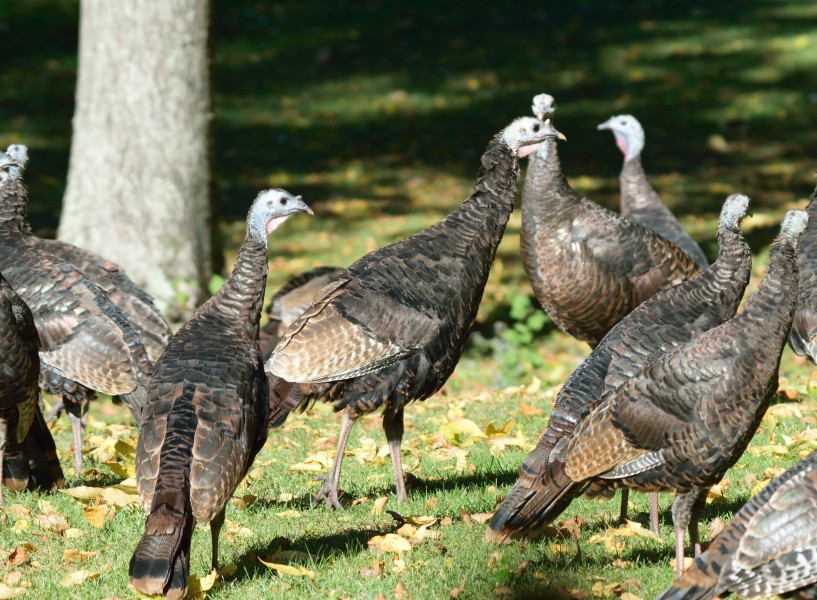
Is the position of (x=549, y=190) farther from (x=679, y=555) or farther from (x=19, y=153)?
(x=679, y=555)

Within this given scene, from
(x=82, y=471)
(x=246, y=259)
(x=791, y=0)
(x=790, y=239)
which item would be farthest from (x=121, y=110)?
(x=791, y=0)

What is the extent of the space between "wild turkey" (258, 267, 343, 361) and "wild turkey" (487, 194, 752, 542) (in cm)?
336

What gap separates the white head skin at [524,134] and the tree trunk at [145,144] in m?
4.13

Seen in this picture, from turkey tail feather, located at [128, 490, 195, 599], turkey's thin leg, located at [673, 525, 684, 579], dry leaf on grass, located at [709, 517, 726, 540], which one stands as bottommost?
dry leaf on grass, located at [709, 517, 726, 540]

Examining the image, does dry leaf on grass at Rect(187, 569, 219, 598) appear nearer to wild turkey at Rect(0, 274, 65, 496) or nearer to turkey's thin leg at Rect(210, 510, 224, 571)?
turkey's thin leg at Rect(210, 510, 224, 571)

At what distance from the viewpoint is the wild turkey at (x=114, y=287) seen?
7.44m

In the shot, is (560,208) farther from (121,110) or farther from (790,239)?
(121,110)

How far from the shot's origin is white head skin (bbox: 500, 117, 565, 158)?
23.1ft

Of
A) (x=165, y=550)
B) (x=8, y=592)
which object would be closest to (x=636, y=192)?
(x=165, y=550)

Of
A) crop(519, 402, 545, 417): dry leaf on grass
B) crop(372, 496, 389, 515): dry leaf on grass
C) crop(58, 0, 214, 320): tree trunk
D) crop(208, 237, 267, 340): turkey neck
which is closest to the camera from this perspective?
crop(208, 237, 267, 340): turkey neck

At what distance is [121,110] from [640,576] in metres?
6.88

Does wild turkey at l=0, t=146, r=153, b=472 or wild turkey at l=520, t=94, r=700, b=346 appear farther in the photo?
wild turkey at l=520, t=94, r=700, b=346

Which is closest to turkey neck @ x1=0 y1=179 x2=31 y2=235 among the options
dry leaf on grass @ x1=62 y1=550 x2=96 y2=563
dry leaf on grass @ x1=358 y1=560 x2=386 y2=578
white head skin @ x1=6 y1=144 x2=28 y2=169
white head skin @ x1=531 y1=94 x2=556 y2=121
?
white head skin @ x1=6 y1=144 x2=28 y2=169

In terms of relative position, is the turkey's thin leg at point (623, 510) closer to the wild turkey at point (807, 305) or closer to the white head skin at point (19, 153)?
the wild turkey at point (807, 305)
